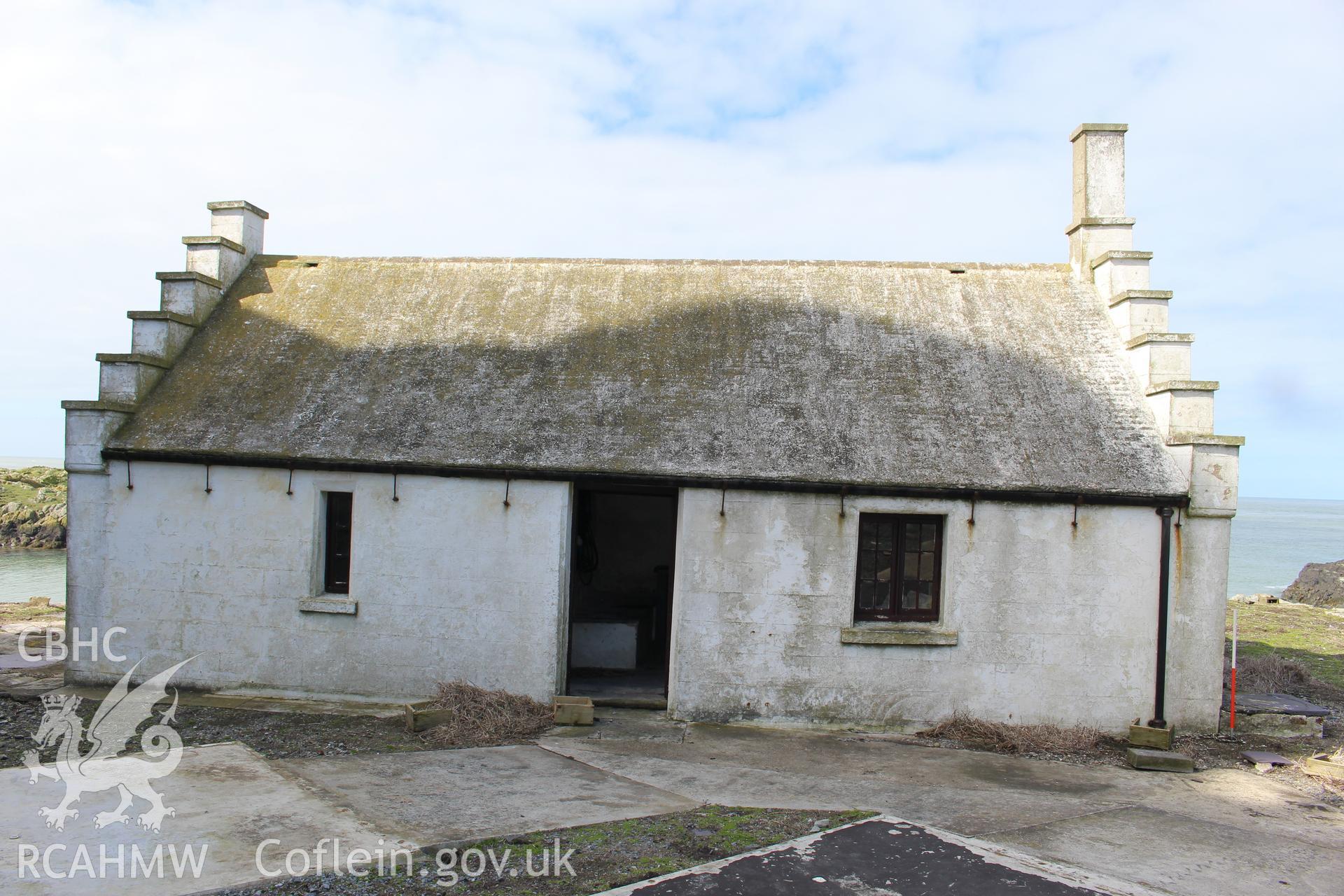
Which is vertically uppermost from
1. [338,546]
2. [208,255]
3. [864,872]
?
[208,255]

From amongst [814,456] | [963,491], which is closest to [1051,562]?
[963,491]

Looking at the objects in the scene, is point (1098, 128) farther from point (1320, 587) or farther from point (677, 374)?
point (1320, 587)

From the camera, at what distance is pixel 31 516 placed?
3875 cm

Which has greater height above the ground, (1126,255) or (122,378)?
(1126,255)

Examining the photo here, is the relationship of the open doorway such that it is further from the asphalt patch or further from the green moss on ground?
the green moss on ground

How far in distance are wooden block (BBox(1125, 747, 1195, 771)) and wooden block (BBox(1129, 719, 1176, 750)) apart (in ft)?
0.85

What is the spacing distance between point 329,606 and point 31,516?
36.1m

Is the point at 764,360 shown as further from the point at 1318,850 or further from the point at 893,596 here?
the point at 1318,850

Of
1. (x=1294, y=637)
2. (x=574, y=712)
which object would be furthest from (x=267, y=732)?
(x=1294, y=637)

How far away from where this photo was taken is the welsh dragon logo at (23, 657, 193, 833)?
275 inches

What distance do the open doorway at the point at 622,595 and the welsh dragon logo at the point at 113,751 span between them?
4.91 m

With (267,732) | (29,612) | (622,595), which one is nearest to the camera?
(267,732)

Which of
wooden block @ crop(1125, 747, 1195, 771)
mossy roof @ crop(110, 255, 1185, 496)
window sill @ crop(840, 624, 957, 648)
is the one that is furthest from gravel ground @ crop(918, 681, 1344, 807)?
mossy roof @ crop(110, 255, 1185, 496)

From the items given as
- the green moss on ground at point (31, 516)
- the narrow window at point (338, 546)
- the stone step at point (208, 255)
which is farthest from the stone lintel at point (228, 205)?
the green moss on ground at point (31, 516)
